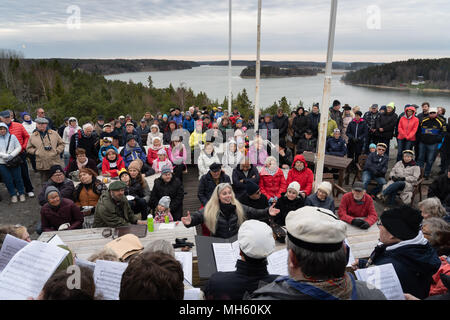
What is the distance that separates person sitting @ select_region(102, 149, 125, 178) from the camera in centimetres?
564

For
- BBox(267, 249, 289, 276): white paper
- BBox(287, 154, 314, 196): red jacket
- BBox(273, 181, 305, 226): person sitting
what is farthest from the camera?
BBox(287, 154, 314, 196): red jacket

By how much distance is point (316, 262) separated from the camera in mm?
1146

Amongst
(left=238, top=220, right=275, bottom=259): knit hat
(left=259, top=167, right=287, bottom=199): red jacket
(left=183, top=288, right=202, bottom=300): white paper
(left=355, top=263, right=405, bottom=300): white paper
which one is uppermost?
(left=238, top=220, right=275, bottom=259): knit hat

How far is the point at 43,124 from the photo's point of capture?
5.96m

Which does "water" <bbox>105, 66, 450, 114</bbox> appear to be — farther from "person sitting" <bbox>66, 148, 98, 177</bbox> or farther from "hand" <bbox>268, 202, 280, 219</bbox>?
"person sitting" <bbox>66, 148, 98, 177</bbox>

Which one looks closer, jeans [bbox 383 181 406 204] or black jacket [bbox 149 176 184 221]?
black jacket [bbox 149 176 184 221]

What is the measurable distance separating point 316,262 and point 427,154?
7.67 meters

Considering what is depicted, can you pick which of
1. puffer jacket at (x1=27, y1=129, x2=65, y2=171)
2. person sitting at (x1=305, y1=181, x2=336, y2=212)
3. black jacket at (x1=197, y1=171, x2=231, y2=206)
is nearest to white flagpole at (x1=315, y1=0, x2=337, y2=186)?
person sitting at (x1=305, y1=181, x2=336, y2=212)

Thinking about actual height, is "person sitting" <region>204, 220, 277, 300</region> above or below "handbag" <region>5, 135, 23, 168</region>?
above

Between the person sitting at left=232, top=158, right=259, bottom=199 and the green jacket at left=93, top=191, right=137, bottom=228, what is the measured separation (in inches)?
81.1

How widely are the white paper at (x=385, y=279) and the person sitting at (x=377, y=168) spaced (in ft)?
15.3

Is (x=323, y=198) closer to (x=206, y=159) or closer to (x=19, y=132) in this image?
(x=206, y=159)

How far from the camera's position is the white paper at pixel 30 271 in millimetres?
1647
